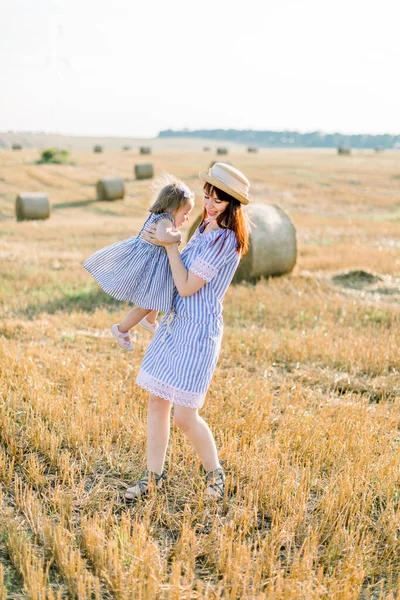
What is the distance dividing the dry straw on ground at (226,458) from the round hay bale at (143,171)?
2475cm

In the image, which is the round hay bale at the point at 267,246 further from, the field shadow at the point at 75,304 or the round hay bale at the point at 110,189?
the round hay bale at the point at 110,189

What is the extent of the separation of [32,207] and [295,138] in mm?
128030

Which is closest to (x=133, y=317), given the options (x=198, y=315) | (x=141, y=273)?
(x=141, y=273)

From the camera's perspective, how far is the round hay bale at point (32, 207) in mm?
22391

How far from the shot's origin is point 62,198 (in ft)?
92.3

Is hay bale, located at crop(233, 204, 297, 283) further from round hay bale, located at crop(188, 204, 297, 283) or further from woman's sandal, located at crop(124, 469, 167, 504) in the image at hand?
woman's sandal, located at crop(124, 469, 167, 504)

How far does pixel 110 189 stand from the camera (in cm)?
2734

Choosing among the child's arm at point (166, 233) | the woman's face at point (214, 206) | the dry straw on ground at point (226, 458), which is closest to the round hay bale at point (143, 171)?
the dry straw on ground at point (226, 458)

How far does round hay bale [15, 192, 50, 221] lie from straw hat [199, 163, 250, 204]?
19449mm

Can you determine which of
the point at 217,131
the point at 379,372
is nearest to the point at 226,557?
the point at 379,372

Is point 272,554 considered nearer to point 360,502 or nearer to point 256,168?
point 360,502

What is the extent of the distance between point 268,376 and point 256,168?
111 feet

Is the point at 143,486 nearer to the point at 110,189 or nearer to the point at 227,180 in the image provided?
the point at 227,180

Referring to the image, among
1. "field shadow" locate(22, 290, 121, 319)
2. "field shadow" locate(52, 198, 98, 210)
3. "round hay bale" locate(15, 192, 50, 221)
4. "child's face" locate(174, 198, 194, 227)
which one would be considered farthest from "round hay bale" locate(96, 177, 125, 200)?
"child's face" locate(174, 198, 194, 227)
